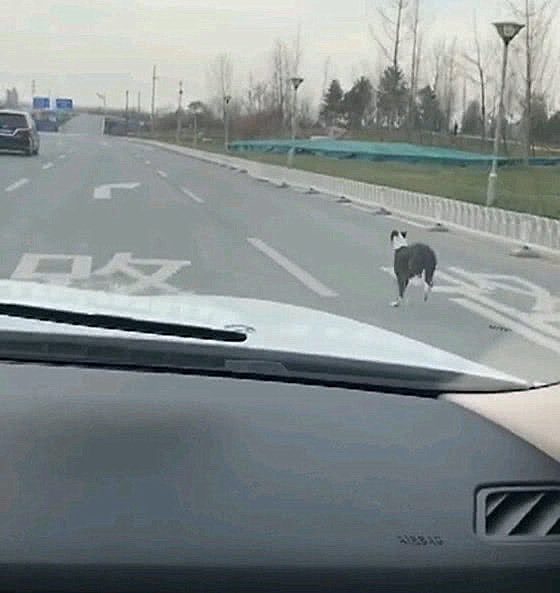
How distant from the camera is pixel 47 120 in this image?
101m

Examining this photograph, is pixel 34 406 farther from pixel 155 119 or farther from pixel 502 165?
pixel 155 119

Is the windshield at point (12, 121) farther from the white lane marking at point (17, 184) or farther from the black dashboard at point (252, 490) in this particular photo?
the black dashboard at point (252, 490)

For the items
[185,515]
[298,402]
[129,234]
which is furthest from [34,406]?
[129,234]

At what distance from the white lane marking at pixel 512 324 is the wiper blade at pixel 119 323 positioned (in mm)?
4770

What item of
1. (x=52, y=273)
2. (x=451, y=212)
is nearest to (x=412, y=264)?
(x=52, y=273)

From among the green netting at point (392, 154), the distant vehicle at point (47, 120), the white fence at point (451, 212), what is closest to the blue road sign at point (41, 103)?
the distant vehicle at point (47, 120)

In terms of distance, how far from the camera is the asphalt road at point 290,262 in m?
7.90

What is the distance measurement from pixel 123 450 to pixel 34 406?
207 mm

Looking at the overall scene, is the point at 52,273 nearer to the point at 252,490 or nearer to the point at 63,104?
the point at 252,490

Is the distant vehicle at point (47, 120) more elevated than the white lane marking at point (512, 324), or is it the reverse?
the distant vehicle at point (47, 120)

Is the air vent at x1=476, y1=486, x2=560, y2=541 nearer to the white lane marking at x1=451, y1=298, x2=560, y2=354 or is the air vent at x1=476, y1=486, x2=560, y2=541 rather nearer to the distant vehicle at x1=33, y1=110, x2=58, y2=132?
the white lane marking at x1=451, y1=298, x2=560, y2=354

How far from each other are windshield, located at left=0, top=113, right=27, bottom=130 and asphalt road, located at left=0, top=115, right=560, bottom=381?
1201 centimetres

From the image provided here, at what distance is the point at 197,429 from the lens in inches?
80.5

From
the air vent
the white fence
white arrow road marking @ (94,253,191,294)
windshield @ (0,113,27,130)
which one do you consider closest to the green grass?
the white fence
